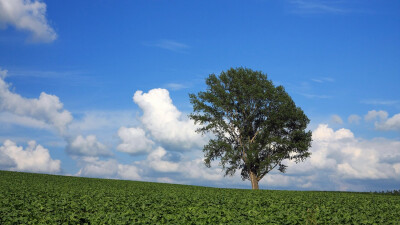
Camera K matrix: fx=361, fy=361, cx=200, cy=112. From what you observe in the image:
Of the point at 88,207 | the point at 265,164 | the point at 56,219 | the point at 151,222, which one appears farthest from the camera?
the point at 265,164

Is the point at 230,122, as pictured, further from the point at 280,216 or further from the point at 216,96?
the point at 280,216

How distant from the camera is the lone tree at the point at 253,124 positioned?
48156mm

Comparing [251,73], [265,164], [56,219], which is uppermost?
[251,73]

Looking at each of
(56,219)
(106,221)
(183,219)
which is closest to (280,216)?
(183,219)

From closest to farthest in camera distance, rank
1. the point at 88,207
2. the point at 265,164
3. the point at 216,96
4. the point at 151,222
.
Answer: the point at 151,222 → the point at 88,207 → the point at 265,164 → the point at 216,96

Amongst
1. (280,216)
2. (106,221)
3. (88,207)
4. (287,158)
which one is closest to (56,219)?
(106,221)

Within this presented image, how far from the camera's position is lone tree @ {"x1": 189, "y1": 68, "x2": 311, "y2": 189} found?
158 ft

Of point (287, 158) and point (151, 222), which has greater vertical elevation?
point (287, 158)

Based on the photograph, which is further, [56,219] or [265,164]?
[265,164]

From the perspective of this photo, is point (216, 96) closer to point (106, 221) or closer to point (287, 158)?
point (287, 158)

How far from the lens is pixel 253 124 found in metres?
50.0

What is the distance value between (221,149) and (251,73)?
11.4 m

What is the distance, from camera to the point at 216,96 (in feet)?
167

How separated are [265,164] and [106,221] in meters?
35.9
